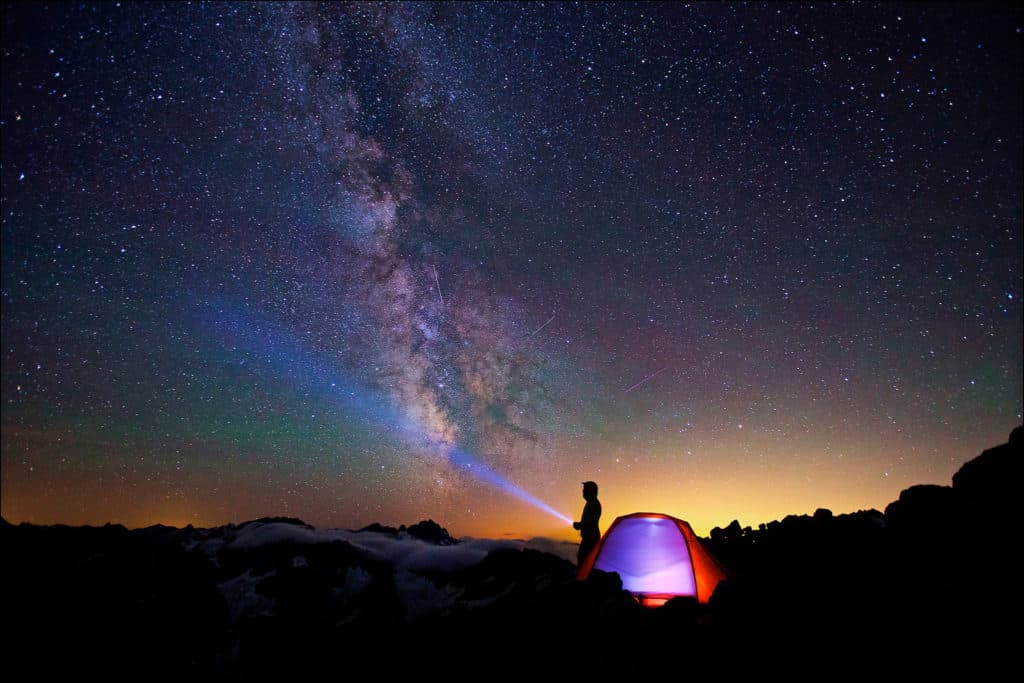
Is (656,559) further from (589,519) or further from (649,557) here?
(589,519)

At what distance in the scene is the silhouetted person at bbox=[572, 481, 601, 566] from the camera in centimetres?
1080

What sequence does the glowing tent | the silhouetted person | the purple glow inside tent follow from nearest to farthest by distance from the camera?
the glowing tent < the purple glow inside tent < the silhouetted person

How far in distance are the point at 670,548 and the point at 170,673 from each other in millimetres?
7886

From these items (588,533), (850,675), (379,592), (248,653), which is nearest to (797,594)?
(850,675)

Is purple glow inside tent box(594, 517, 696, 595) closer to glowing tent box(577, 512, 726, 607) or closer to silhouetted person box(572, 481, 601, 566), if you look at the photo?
glowing tent box(577, 512, 726, 607)

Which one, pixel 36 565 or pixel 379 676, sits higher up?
pixel 36 565

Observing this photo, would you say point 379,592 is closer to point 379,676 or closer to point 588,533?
point 379,676

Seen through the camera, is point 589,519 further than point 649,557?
Yes

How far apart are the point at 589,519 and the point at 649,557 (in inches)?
72.4

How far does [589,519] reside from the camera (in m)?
10.9

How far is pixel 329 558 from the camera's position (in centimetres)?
966


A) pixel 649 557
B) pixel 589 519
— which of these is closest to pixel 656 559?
pixel 649 557

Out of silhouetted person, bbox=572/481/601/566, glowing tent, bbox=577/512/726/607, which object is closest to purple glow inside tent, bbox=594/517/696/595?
glowing tent, bbox=577/512/726/607

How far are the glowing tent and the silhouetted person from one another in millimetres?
779
